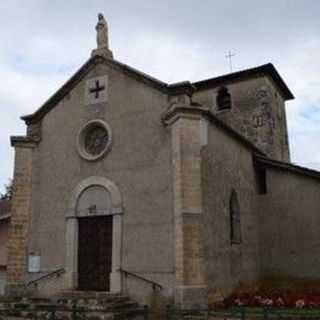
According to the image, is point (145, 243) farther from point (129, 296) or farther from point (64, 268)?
point (64, 268)

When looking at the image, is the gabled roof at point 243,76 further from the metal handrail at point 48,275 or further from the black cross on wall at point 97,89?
the metal handrail at point 48,275

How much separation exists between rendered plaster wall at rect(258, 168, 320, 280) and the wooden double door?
A: 646 cm

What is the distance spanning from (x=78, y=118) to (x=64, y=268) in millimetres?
5088

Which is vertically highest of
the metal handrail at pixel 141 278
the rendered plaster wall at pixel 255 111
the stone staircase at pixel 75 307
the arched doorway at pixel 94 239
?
the rendered plaster wall at pixel 255 111

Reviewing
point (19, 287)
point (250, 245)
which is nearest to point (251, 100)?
point (250, 245)

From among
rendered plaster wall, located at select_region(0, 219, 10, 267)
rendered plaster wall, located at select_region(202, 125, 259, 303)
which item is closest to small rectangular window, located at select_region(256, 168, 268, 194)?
rendered plaster wall, located at select_region(202, 125, 259, 303)

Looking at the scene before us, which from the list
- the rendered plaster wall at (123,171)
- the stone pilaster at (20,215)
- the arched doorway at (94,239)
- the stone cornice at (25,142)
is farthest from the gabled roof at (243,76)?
the arched doorway at (94,239)

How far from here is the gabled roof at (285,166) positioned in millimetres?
16344

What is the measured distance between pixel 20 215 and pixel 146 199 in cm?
503

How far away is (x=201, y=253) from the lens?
40.1ft

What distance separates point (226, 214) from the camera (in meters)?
14.5

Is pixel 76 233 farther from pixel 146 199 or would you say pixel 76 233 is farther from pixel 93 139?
pixel 93 139

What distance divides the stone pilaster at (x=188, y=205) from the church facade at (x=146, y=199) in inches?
1.1

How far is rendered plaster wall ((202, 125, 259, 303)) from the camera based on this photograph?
13180mm
